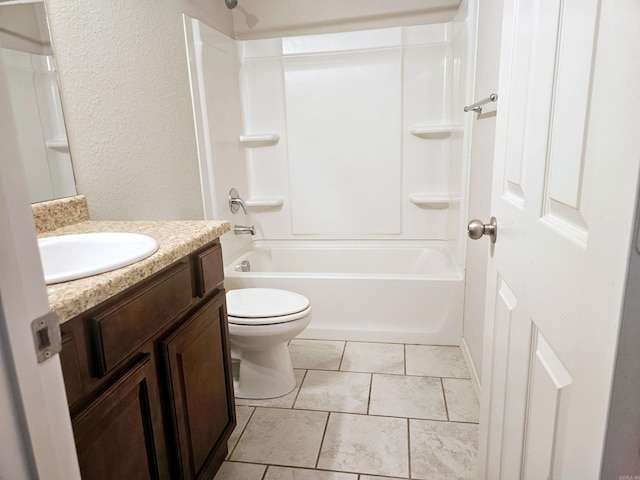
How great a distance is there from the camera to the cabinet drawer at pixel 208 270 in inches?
49.8

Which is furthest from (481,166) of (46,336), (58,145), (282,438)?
(46,336)

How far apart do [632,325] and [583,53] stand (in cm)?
36

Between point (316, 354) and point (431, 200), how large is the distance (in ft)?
4.38

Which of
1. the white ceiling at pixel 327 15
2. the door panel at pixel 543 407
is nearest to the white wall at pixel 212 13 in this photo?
the white ceiling at pixel 327 15

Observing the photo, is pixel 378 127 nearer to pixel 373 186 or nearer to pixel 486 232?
pixel 373 186

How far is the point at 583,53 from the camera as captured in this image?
547mm

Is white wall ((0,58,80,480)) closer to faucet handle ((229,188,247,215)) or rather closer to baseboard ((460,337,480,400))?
baseboard ((460,337,480,400))

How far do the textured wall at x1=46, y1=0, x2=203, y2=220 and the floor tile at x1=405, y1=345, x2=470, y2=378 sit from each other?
147cm

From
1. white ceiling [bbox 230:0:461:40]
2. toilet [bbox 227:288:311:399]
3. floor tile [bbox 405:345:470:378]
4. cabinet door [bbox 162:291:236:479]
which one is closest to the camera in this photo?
cabinet door [bbox 162:291:236:479]

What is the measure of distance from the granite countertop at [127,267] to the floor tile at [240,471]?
888 millimetres

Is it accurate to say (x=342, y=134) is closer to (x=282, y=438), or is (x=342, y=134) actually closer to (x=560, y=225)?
(x=282, y=438)

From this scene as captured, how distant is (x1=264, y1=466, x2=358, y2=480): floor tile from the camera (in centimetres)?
147

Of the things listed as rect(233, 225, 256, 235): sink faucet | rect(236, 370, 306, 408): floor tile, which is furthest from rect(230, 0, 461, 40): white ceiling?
rect(236, 370, 306, 408): floor tile

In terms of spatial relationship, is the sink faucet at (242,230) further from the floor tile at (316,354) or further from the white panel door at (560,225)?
the white panel door at (560,225)
